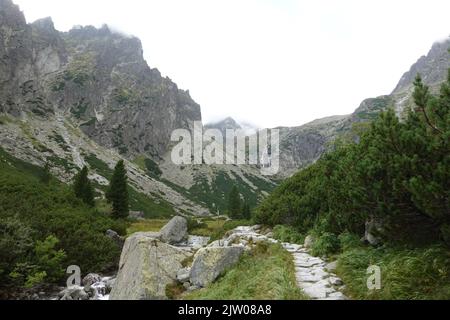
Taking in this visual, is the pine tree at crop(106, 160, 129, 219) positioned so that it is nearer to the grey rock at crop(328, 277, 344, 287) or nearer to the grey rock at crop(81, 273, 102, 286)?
the grey rock at crop(81, 273, 102, 286)

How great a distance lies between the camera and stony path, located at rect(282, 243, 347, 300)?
381 inches

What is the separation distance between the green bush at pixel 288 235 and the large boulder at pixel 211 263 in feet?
21.9

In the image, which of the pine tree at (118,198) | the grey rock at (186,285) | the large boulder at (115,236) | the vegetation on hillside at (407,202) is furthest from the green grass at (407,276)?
the pine tree at (118,198)

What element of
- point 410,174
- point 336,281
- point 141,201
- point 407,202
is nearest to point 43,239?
point 336,281

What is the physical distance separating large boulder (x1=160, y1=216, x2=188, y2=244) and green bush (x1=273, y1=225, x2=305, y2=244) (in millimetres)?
17100

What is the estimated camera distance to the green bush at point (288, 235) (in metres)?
19.8

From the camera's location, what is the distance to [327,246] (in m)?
14.7

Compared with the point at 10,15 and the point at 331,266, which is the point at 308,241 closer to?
the point at 331,266

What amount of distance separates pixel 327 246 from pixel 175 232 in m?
25.5

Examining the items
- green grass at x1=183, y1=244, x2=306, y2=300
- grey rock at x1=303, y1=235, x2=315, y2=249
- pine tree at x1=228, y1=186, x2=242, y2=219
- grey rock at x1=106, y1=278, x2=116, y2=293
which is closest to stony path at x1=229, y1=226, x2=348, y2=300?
green grass at x1=183, y1=244, x2=306, y2=300
